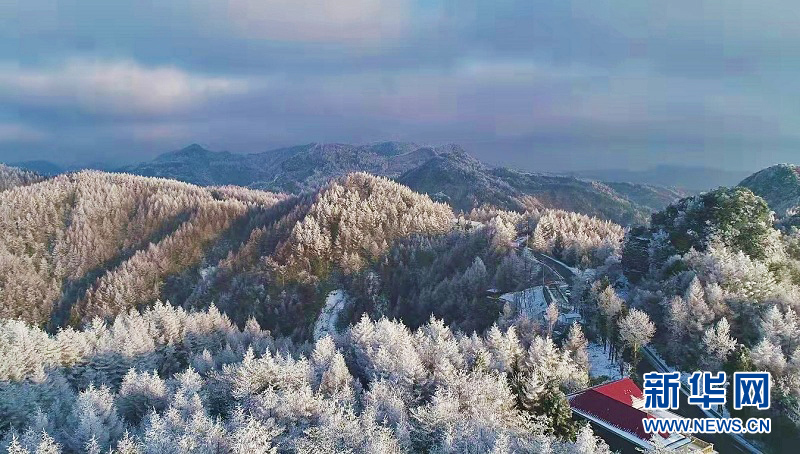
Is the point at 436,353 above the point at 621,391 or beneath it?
above

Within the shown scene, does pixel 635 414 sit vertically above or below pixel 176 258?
above

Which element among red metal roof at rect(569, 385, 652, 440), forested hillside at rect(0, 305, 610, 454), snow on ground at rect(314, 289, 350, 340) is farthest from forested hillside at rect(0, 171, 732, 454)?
red metal roof at rect(569, 385, 652, 440)

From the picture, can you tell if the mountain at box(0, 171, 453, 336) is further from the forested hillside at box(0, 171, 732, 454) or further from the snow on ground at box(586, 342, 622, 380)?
the snow on ground at box(586, 342, 622, 380)

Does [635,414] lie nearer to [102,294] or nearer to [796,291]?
[796,291]

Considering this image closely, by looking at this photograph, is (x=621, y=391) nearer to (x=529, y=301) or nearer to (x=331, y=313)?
(x=529, y=301)

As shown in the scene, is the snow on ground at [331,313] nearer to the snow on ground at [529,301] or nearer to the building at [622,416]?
the snow on ground at [529,301]

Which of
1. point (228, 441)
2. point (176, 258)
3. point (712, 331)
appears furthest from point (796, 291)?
point (176, 258)

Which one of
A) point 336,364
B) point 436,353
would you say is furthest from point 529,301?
point 336,364
